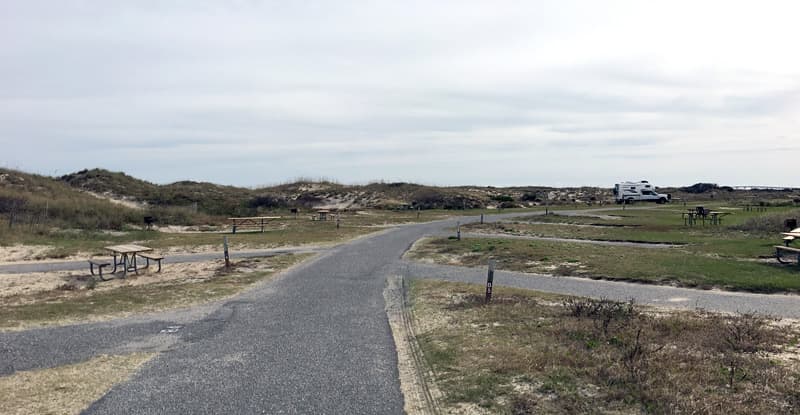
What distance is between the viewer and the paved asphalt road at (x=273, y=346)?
6.96 metres

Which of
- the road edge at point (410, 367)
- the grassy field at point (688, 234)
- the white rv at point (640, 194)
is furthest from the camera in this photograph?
the white rv at point (640, 194)

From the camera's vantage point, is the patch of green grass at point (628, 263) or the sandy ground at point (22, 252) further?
the sandy ground at point (22, 252)

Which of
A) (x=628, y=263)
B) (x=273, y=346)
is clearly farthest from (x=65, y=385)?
(x=628, y=263)

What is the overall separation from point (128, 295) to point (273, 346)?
7.07m

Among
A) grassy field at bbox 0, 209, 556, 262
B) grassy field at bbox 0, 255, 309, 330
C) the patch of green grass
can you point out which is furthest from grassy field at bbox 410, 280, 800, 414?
grassy field at bbox 0, 209, 556, 262

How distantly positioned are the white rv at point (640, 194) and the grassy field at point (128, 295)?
63.6 m

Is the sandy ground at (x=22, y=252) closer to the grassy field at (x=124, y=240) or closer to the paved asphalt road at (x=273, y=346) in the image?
the grassy field at (x=124, y=240)

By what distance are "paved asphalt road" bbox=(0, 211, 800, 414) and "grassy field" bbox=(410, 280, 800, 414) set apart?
1.12 meters

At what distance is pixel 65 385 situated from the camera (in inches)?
300

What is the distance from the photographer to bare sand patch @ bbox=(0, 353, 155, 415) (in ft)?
22.4

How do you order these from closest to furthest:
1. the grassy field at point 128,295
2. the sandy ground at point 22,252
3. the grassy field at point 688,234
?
1. the grassy field at point 128,295
2. the grassy field at point 688,234
3. the sandy ground at point 22,252

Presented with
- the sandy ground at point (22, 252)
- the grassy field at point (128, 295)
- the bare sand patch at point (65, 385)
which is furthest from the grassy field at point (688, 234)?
the sandy ground at point (22, 252)

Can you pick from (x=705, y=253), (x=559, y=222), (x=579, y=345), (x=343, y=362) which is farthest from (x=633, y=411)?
(x=559, y=222)

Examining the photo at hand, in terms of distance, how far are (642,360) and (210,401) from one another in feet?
18.9
